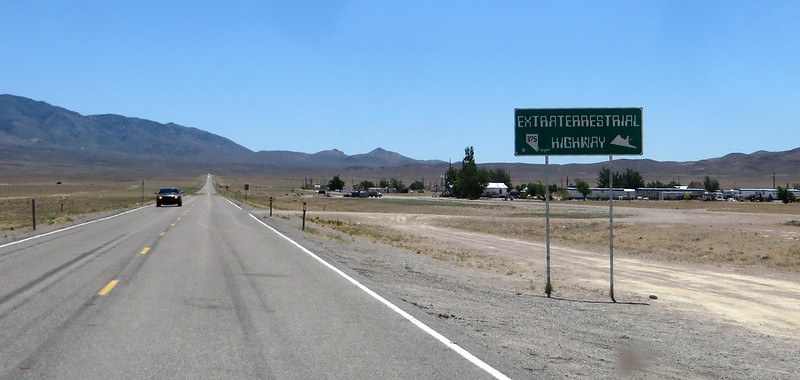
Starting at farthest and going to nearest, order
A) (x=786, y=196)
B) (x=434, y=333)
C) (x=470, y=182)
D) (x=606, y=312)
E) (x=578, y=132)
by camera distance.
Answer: (x=470, y=182), (x=786, y=196), (x=578, y=132), (x=606, y=312), (x=434, y=333)

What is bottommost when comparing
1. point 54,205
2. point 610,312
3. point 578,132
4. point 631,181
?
point 610,312

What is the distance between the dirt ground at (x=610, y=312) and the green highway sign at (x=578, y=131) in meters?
3.01

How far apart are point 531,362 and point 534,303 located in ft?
18.1

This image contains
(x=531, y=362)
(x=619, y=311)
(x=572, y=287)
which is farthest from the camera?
(x=572, y=287)

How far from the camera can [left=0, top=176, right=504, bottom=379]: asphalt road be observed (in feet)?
24.3

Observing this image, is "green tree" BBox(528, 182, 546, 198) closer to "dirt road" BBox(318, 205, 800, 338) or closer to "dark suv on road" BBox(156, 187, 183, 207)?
"dark suv on road" BBox(156, 187, 183, 207)

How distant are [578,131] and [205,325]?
8594mm

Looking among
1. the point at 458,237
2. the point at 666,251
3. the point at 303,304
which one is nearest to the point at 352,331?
the point at 303,304

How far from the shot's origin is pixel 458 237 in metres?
41.3

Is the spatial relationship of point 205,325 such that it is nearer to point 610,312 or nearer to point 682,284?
point 610,312

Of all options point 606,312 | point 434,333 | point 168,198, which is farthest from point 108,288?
point 168,198

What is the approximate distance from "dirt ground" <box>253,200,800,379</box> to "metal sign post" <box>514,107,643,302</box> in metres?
1.93

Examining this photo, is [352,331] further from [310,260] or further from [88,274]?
[310,260]

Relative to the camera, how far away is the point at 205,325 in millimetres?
9539
